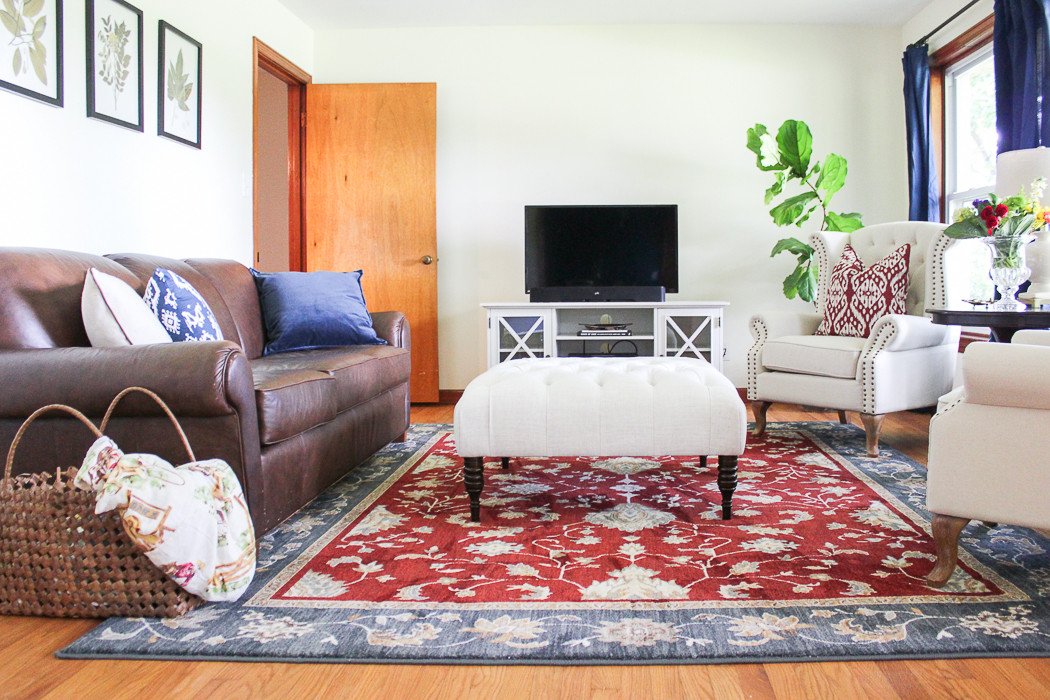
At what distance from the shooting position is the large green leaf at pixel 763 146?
180 inches

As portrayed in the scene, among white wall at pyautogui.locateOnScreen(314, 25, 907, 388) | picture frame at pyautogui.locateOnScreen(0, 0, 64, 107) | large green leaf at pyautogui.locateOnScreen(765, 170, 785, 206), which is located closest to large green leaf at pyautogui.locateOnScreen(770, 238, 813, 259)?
large green leaf at pyautogui.locateOnScreen(765, 170, 785, 206)

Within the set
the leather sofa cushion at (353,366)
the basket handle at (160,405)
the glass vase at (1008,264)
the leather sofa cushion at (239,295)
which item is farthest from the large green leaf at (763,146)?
the basket handle at (160,405)

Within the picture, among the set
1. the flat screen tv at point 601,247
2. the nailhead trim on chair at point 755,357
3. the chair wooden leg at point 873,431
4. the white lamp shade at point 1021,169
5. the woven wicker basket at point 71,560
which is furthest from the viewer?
the flat screen tv at point 601,247

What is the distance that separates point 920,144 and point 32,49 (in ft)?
14.7

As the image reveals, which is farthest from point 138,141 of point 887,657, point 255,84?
point 887,657

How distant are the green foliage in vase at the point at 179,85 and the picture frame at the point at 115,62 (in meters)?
0.22

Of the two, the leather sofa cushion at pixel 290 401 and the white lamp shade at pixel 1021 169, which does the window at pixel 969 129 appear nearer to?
the white lamp shade at pixel 1021 169

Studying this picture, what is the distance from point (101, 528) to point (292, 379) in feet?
2.47

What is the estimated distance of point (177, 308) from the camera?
2.39 metres

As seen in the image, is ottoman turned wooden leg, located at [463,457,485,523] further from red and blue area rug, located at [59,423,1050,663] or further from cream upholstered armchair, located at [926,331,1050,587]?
cream upholstered armchair, located at [926,331,1050,587]

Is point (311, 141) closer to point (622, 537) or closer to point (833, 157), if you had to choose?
point (833, 157)

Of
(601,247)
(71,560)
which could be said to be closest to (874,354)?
(601,247)

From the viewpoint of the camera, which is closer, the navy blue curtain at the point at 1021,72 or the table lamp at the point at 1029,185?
the table lamp at the point at 1029,185

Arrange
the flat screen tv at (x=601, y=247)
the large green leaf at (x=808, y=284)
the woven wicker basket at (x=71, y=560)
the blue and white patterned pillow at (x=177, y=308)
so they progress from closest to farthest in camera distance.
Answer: the woven wicker basket at (x=71, y=560) < the blue and white patterned pillow at (x=177, y=308) < the large green leaf at (x=808, y=284) < the flat screen tv at (x=601, y=247)
